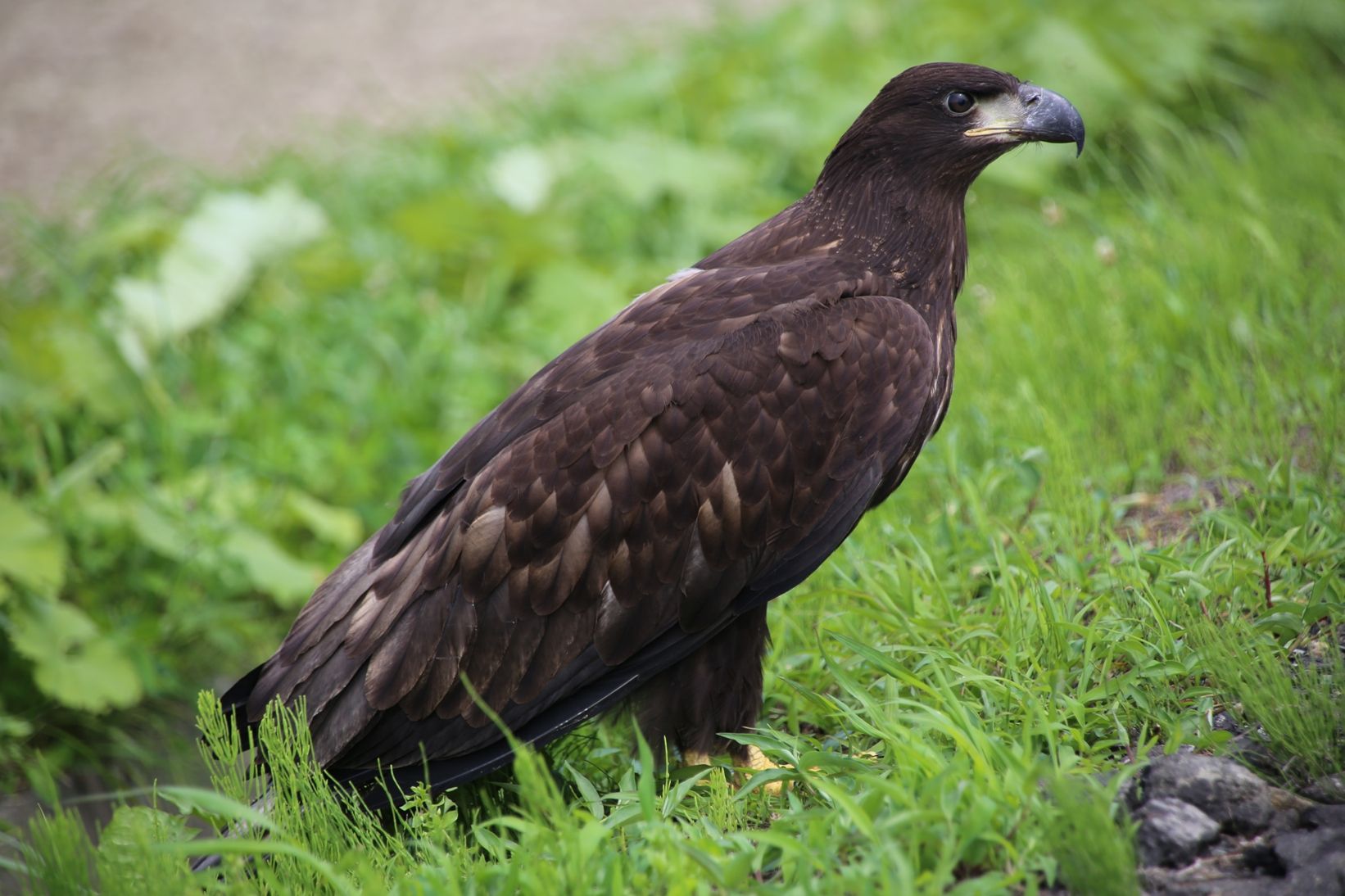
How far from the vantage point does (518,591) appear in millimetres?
3176

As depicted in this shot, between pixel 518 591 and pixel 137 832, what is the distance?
107 cm

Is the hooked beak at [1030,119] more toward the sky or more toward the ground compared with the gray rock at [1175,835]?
more toward the sky

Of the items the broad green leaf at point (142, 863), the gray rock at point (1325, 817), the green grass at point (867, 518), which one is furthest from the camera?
the green grass at point (867, 518)

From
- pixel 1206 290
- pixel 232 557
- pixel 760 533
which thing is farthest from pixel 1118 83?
pixel 232 557

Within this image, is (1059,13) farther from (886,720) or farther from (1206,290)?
(886,720)

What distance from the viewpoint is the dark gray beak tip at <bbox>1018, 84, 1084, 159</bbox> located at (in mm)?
3449

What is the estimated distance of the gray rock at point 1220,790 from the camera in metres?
2.45

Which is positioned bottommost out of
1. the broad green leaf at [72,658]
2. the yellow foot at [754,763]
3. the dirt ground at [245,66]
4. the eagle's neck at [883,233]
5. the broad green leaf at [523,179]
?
the yellow foot at [754,763]

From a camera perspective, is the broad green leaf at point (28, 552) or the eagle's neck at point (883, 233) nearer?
the eagle's neck at point (883, 233)

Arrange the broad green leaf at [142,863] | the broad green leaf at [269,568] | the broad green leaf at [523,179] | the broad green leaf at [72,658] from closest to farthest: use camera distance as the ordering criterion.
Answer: the broad green leaf at [142,863] → the broad green leaf at [72,658] → the broad green leaf at [269,568] → the broad green leaf at [523,179]

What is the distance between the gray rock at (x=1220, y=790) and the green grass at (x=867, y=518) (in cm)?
14

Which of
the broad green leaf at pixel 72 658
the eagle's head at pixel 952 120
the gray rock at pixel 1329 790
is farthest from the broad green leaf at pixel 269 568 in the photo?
the gray rock at pixel 1329 790

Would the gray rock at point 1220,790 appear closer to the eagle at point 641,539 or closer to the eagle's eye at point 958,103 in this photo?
the eagle at point 641,539

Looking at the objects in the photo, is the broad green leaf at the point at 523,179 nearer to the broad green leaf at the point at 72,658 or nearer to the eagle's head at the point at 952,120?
the broad green leaf at the point at 72,658
